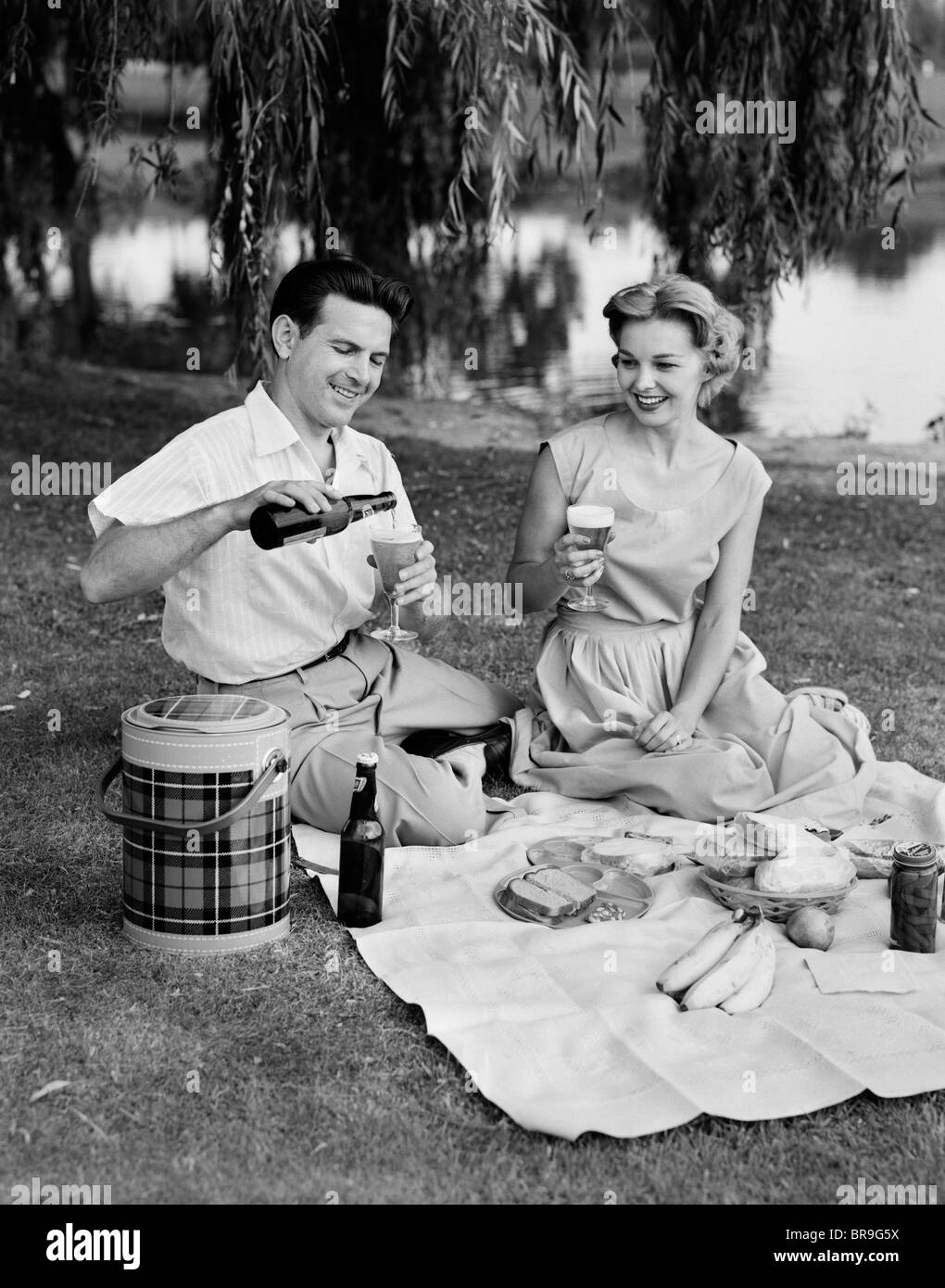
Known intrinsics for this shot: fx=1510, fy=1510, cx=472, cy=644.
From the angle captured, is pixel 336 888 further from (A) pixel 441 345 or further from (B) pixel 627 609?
(A) pixel 441 345

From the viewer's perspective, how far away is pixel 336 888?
156 inches

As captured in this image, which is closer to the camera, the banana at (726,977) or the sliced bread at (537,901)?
the banana at (726,977)

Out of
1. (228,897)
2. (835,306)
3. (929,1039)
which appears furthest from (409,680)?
(835,306)

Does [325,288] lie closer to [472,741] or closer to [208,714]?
[208,714]

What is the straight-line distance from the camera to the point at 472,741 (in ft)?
16.1

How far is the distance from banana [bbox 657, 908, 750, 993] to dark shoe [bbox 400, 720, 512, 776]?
1328mm

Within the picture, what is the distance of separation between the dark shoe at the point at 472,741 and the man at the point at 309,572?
0.48ft

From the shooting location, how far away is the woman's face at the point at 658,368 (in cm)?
445

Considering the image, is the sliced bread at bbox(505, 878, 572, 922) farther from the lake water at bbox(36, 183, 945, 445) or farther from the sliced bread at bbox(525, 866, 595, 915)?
the lake water at bbox(36, 183, 945, 445)

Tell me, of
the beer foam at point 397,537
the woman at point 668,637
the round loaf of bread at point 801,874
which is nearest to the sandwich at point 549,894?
the round loaf of bread at point 801,874

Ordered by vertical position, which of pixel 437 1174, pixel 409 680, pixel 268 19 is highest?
pixel 268 19

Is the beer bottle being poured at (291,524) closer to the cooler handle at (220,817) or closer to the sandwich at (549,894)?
the cooler handle at (220,817)

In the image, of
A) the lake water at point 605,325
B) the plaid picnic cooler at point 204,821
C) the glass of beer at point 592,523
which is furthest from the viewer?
the lake water at point 605,325

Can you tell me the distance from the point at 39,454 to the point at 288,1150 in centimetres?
715
